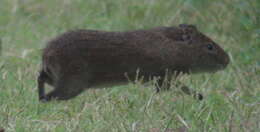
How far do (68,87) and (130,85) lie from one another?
0.85 meters

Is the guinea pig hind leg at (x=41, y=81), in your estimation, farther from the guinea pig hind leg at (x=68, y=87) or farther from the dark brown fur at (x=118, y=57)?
the guinea pig hind leg at (x=68, y=87)

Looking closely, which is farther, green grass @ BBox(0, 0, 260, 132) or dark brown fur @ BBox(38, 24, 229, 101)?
dark brown fur @ BBox(38, 24, 229, 101)

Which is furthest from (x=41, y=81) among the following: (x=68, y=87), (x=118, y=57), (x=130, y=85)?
(x=130, y=85)

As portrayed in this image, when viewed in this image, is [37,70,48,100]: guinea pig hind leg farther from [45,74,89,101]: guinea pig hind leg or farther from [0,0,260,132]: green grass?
[45,74,89,101]: guinea pig hind leg

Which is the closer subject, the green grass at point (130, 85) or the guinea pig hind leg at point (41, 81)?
the green grass at point (130, 85)

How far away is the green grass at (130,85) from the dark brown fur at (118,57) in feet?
0.57

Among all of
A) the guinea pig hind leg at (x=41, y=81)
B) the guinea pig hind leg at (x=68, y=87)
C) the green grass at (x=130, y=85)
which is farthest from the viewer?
the guinea pig hind leg at (x=41, y=81)

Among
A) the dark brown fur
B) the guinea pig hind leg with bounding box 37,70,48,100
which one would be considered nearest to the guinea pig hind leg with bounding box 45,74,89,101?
the dark brown fur

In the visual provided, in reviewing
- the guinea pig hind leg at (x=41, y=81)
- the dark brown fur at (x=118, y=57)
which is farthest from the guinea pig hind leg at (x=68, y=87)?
the guinea pig hind leg at (x=41, y=81)

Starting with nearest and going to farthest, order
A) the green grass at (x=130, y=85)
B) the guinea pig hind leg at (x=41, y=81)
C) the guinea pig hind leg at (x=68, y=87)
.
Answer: the green grass at (x=130, y=85) < the guinea pig hind leg at (x=68, y=87) < the guinea pig hind leg at (x=41, y=81)

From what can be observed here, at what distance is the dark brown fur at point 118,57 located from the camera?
5.89m

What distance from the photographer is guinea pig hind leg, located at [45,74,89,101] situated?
5.88 metres

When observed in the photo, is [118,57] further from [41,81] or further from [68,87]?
[41,81]

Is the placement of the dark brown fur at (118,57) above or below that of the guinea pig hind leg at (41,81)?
above
